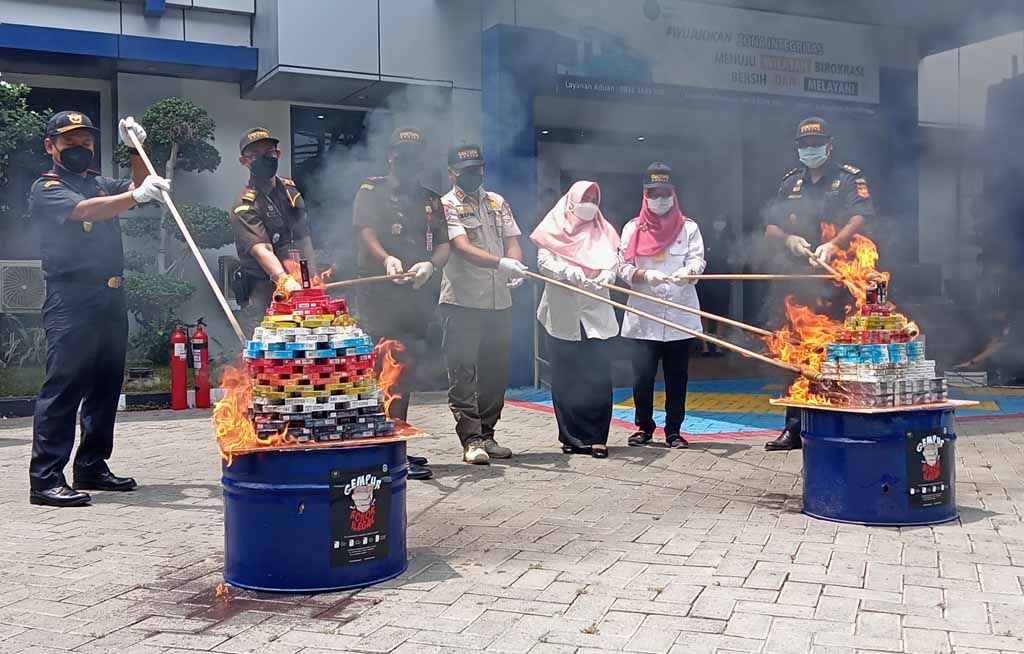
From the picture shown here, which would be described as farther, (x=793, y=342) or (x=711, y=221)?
(x=711, y=221)

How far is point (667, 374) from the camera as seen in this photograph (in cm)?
642

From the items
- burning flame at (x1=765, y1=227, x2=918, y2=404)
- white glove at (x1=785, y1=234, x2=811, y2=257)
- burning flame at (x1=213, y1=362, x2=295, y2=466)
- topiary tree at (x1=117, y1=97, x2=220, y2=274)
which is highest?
topiary tree at (x1=117, y1=97, x2=220, y2=274)

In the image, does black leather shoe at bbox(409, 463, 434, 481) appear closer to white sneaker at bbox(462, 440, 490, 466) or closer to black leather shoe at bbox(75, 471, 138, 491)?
white sneaker at bbox(462, 440, 490, 466)

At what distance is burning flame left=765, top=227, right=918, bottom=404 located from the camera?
179 inches

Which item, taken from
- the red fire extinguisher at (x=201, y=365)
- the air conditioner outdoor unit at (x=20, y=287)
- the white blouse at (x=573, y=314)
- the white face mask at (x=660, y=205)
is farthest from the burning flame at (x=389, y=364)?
the air conditioner outdoor unit at (x=20, y=287)

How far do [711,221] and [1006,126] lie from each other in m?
4.18

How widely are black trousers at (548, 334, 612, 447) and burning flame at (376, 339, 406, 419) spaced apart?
4.07 ft

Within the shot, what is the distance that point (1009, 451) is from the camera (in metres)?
6.16

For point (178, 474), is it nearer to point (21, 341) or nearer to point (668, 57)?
point (21, 341)

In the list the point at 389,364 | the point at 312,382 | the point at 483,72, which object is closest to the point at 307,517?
the point at 312,382

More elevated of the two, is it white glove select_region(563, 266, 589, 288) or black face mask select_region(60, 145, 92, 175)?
black face mask select_region(60, 145, 92, 175)

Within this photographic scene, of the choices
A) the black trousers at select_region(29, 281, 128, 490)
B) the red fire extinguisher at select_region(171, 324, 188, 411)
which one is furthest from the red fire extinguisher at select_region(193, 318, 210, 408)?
the black trousers at select_region(29, 281, 128, 490)

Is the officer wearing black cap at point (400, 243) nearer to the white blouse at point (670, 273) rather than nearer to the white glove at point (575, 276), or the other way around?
the white glove at point (575, 276)

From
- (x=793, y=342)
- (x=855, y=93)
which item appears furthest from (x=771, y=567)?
(x=855, y=93)
